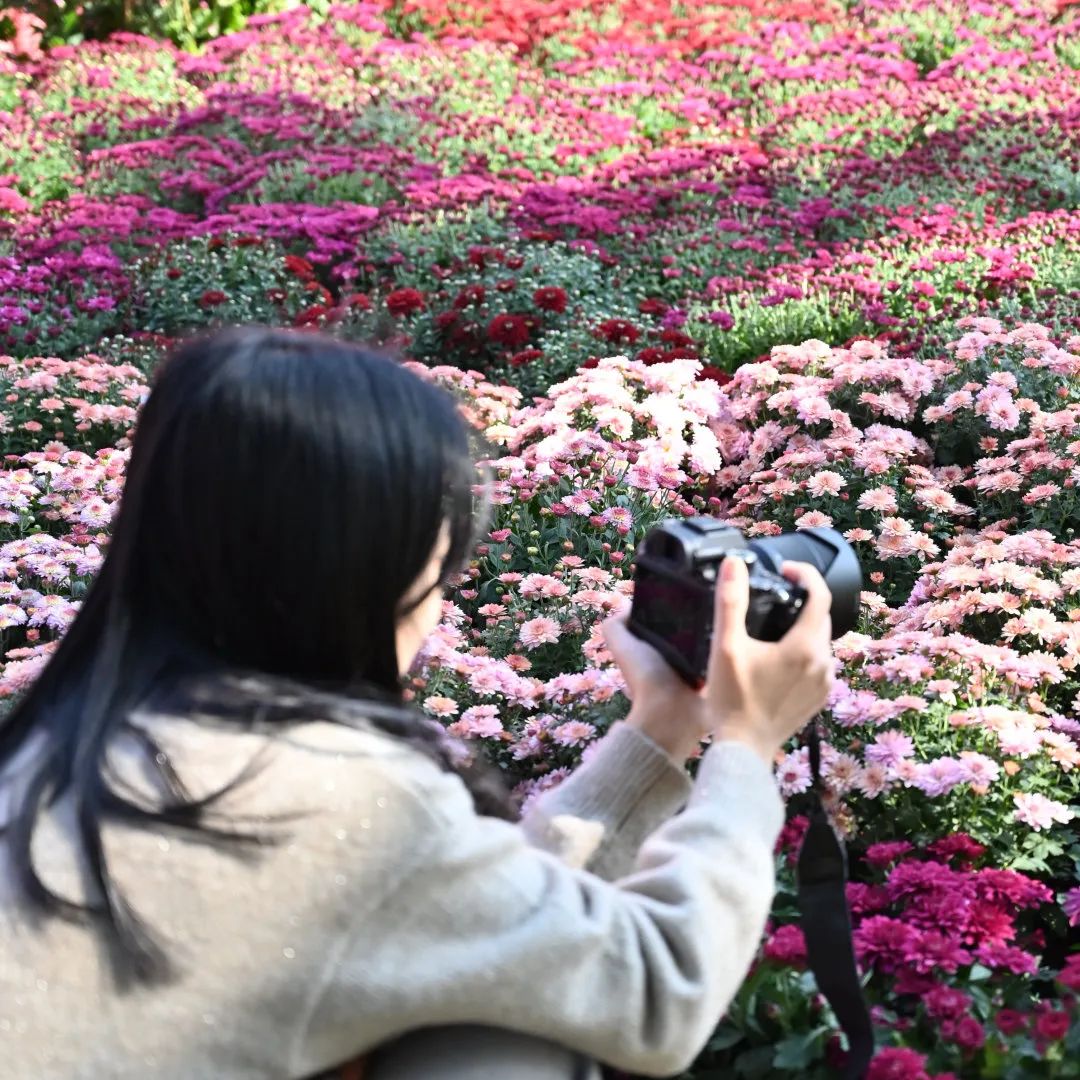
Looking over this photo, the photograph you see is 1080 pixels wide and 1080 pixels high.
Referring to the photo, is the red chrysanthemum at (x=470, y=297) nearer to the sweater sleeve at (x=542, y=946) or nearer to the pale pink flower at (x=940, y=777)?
the pale pink flower at (x=940, y=777)

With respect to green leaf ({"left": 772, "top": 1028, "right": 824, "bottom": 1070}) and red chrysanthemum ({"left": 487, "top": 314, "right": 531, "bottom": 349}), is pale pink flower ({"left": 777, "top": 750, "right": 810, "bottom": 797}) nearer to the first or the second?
green leaf ({"left": 772, "top": 1028, "right": 824, "bottom": 1070})

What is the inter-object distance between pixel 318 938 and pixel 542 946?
6.4 inches

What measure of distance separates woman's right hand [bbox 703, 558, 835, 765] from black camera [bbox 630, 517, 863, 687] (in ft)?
0.08

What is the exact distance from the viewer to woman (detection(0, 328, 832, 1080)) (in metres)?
1.06

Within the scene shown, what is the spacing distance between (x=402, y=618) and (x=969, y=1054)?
738 millimetres

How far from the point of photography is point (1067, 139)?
6121 millimetres

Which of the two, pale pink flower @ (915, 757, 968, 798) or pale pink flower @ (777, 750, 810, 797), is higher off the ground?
pale pink flower @ (915, 757, 968, 798)

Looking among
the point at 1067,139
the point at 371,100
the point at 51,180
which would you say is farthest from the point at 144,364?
the point at 1067,139

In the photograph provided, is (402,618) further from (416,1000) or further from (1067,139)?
(1067,139)

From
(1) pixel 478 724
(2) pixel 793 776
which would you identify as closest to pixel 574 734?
(1) pixel 478 724

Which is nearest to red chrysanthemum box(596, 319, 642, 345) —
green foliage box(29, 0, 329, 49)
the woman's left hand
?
the woman's left hand

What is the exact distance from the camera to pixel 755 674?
1.29 metres

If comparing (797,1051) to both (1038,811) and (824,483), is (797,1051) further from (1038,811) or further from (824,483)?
(824,483)

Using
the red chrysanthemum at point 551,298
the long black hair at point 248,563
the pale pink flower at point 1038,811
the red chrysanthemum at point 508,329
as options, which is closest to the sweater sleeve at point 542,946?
the long black hair at point 248,563
